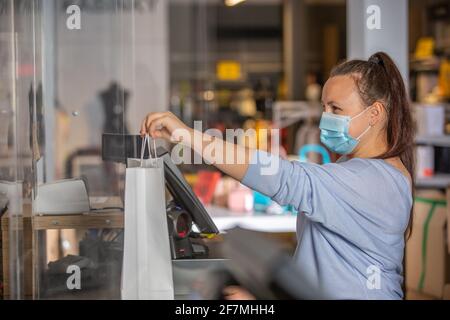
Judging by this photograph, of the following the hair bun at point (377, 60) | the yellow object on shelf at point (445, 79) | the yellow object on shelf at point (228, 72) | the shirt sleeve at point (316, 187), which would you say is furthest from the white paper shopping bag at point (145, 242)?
the yellow object on shelf at point (228, 72)

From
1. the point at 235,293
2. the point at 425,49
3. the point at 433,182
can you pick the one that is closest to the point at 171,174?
the point at 235,293

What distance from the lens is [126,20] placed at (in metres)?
2.46

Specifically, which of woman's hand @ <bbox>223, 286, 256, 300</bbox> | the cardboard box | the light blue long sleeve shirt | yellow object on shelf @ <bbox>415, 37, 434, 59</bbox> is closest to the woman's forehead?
the light blue long sleeve shirt

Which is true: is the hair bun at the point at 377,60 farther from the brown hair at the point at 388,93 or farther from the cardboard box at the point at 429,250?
the cardboard box at the point at 429,250

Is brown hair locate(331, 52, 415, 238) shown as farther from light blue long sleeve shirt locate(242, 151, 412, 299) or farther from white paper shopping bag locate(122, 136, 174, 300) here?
white paper shopping bag locate(122, 136, 174, 300)

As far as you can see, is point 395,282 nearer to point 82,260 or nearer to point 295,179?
point 295,179

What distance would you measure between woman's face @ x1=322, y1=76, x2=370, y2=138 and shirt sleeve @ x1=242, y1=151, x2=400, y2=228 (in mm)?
160

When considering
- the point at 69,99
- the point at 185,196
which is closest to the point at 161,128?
the point at 185,196

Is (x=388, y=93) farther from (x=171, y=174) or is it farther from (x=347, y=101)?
(x=171, y=174)

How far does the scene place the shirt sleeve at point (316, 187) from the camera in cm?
Answer: 189

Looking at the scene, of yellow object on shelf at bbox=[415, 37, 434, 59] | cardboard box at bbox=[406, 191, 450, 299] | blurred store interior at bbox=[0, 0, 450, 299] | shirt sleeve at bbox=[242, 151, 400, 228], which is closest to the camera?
shirt sleeve at bbox=[242, 151, 400, 228]

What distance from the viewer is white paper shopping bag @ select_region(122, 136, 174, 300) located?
197 centimetres

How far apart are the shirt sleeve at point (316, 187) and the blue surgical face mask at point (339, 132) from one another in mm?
157

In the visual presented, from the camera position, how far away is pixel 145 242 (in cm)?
197
